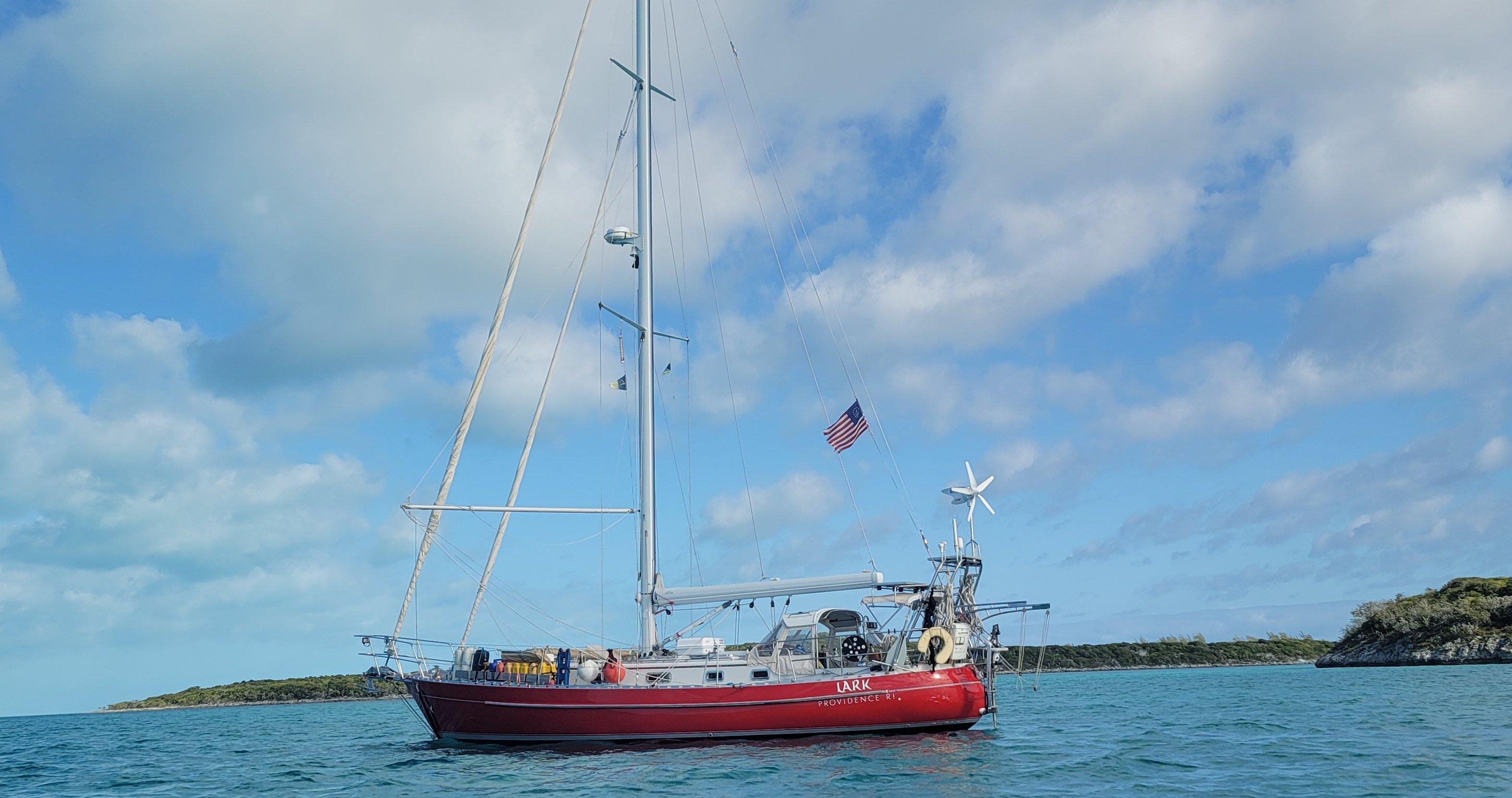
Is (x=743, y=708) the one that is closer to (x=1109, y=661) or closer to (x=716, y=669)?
(x=716, y=669)

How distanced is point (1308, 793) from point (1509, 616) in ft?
210

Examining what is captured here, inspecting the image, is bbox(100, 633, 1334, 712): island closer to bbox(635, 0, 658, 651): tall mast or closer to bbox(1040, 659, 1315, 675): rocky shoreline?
bbox(1040, 659, 1315, 675): rocky shoreline

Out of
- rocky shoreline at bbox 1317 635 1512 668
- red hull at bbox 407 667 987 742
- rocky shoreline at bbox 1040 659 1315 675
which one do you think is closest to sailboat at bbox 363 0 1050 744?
red hull at bbox 407 667 987 742

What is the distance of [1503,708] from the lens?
30.3 metres

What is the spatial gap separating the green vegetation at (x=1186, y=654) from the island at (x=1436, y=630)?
30.3m

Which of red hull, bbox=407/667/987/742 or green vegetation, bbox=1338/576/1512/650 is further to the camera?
green vegetation, bbox=1338/576/1512/650

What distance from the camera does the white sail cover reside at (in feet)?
90.2

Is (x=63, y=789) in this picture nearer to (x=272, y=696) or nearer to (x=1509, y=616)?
(x=1509, y=616)

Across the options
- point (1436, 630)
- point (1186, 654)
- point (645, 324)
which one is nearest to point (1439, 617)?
point (1436, 630)

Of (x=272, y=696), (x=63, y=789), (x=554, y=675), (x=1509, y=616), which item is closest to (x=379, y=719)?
(x=63, y=789)

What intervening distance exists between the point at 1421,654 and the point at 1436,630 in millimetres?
2409

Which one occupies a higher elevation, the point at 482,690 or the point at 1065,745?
the point at 482,690

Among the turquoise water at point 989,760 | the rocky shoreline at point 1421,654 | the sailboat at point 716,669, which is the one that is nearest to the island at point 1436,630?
the rocky shoreline at point 1421,654

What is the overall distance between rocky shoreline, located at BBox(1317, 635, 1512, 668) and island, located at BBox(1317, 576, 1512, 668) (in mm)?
41
